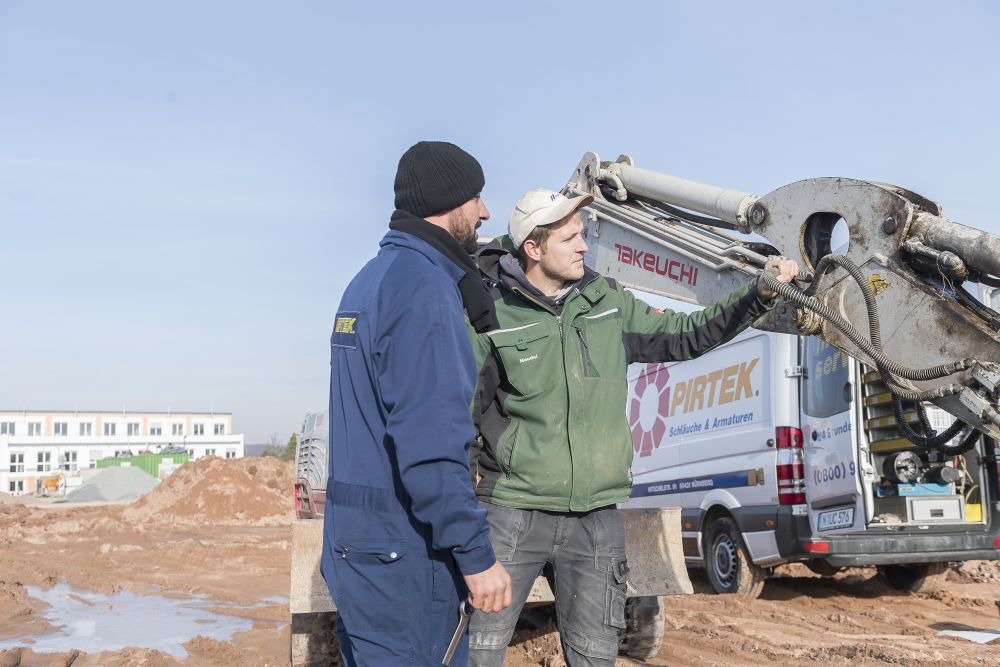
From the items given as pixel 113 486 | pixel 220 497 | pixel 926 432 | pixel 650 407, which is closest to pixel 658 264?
pixel 926 432

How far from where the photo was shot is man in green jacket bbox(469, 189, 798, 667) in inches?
133

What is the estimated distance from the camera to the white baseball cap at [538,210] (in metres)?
3.58

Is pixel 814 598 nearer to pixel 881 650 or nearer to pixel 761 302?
pixel 881 650

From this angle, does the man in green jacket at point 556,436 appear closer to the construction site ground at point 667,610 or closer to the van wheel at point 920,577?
the construction site ground at point 667,610

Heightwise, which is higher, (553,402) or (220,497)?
(553,402)

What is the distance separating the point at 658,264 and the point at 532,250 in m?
2.04

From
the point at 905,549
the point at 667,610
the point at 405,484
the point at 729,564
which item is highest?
the point at 405,484

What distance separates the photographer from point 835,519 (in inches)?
300

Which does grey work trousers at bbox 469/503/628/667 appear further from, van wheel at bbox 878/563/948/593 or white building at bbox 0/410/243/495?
white building at bbox 0/410/243/495

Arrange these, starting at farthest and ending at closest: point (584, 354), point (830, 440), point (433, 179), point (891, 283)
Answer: point (830, 440), point (891, 283), point (584, 354), point (433, 179)

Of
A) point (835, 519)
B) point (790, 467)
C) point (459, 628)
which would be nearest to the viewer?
point (459, 628)

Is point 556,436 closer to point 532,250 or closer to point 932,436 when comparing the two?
point 532,250

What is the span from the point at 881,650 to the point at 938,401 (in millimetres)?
3301

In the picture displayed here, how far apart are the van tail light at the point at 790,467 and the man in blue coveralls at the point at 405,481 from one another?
600 centimetres
